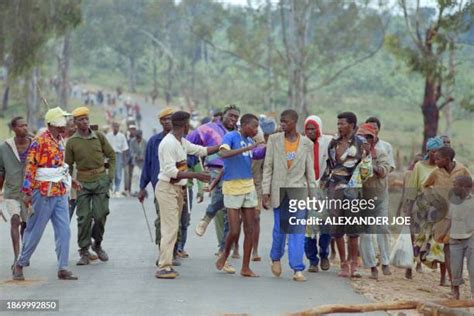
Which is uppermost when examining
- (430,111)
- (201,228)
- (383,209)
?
(430,111)

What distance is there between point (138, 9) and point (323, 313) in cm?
6607

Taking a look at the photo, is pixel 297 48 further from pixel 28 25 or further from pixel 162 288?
pixel 162 288

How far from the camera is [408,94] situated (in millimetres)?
72875

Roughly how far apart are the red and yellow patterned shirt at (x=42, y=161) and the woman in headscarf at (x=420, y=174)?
4024mm

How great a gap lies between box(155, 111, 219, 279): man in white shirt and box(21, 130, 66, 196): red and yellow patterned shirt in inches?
42.9

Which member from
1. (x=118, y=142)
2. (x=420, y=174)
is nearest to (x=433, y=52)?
(x=118, y=142)

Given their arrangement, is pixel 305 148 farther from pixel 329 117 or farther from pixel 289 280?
pixel 329 117

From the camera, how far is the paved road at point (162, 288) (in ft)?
32.1

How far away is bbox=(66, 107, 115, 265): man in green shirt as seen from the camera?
12.8 metres

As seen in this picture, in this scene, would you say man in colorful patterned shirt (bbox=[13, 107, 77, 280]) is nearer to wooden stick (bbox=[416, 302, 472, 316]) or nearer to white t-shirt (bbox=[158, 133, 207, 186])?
white t-shirt (bbox=[158, 133, 207, 186])

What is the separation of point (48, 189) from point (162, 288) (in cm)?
161

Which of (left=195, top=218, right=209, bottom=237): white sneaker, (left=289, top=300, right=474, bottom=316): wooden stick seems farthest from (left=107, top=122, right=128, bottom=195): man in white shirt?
(left=289, top=300, right=474, bottom=316): wooden stick

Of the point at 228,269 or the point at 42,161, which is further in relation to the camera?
the point at 228,269

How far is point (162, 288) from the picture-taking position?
35.8ft
